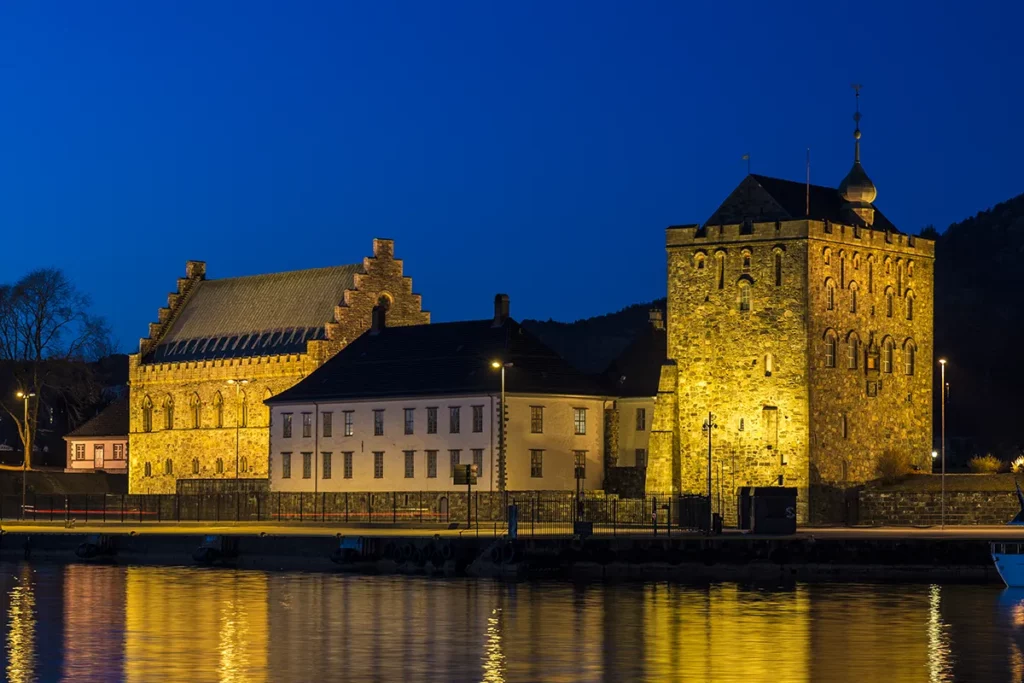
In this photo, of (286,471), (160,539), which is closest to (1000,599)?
(160,539)

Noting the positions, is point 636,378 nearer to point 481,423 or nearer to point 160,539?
point 481,423

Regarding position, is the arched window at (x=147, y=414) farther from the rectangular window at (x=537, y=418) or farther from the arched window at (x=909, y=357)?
the arched window at (x=909, y=357)

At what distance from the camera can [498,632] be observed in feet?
142

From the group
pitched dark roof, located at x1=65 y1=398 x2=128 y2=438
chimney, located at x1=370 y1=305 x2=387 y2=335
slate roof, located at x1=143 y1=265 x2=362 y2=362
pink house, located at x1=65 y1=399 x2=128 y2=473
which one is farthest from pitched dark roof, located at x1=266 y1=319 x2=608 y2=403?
pitched dark roof, located at x1=65 y1=398 x2=128 y2=438

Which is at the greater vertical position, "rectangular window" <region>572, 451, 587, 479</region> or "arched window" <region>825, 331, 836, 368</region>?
"arched window" <region>825, 331, 836, 368</region>

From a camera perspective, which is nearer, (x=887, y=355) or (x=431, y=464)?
(x=887, y=355)

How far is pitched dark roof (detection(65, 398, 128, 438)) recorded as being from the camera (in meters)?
134

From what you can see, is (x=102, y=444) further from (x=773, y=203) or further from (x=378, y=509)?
(x=773, y=203)

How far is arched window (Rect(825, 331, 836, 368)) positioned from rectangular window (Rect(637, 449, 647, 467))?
10.9 meters

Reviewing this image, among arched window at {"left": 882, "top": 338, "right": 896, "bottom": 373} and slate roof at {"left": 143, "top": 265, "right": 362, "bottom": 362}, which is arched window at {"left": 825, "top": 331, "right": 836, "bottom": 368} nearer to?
arched window at {"left": 882, "top": 338, "right": 896, "bottom": 373}

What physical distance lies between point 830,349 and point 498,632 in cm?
4625

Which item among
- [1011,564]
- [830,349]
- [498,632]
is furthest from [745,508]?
[498,632]

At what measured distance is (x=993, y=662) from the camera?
38.1 metres

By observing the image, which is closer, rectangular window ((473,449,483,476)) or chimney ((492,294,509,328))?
rectangular window ((473,449,483,476))
